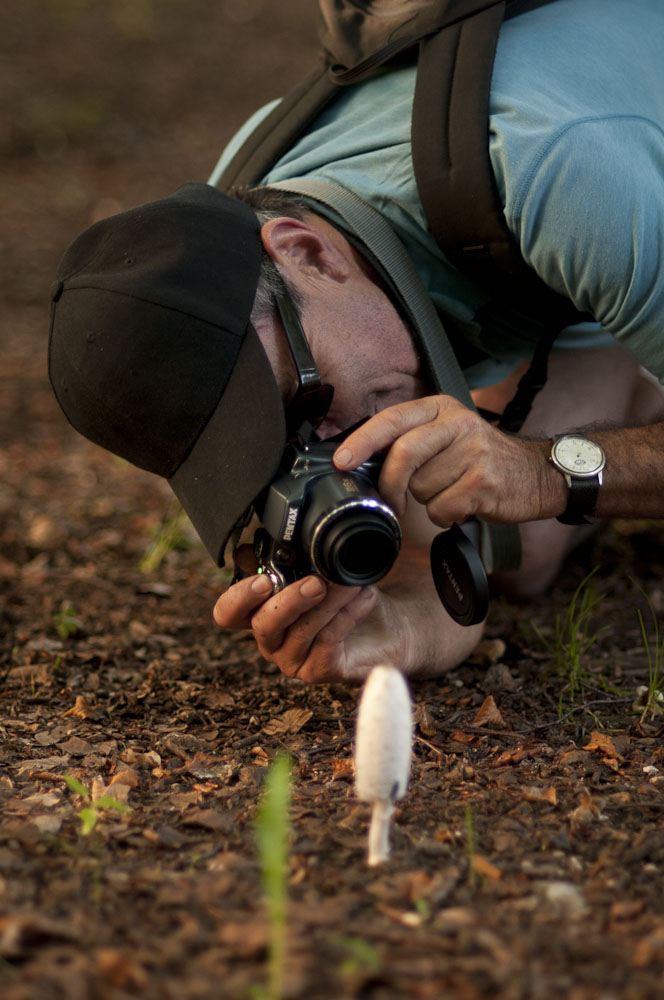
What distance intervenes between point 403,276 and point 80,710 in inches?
47.8

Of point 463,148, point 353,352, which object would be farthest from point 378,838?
point 463,148

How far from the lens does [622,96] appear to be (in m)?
2.04

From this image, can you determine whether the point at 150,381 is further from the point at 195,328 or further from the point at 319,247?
the point at 319,247

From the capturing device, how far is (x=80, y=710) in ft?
7.00

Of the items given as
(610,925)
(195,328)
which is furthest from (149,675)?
(610,925)

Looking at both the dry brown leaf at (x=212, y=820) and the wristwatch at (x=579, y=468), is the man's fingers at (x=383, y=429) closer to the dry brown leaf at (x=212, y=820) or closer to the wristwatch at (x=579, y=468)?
the wristwatch at (x=579, y=468)

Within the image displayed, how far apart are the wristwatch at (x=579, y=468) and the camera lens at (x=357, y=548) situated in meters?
0.50

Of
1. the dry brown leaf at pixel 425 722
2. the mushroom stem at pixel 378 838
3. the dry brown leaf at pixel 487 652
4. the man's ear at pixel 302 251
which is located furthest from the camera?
the dry brown leaf at pixel 487 652

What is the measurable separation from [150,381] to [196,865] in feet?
3.01

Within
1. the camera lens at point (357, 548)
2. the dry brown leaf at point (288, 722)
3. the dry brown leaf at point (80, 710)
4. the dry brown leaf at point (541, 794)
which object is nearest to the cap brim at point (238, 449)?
the camera lens at point (357, 548)

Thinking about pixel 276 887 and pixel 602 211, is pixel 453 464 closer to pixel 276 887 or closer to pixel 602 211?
pixel 602 211

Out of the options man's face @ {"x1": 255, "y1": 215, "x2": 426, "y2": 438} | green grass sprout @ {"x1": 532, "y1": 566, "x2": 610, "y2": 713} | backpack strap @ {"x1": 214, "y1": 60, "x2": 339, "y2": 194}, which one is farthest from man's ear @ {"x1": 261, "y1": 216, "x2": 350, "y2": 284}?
green grass sprout @ {"x1": 532, "y1": 566, "x2": 610, "y2": 713}

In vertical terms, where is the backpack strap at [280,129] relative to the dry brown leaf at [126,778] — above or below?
above

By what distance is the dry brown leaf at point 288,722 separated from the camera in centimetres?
203
